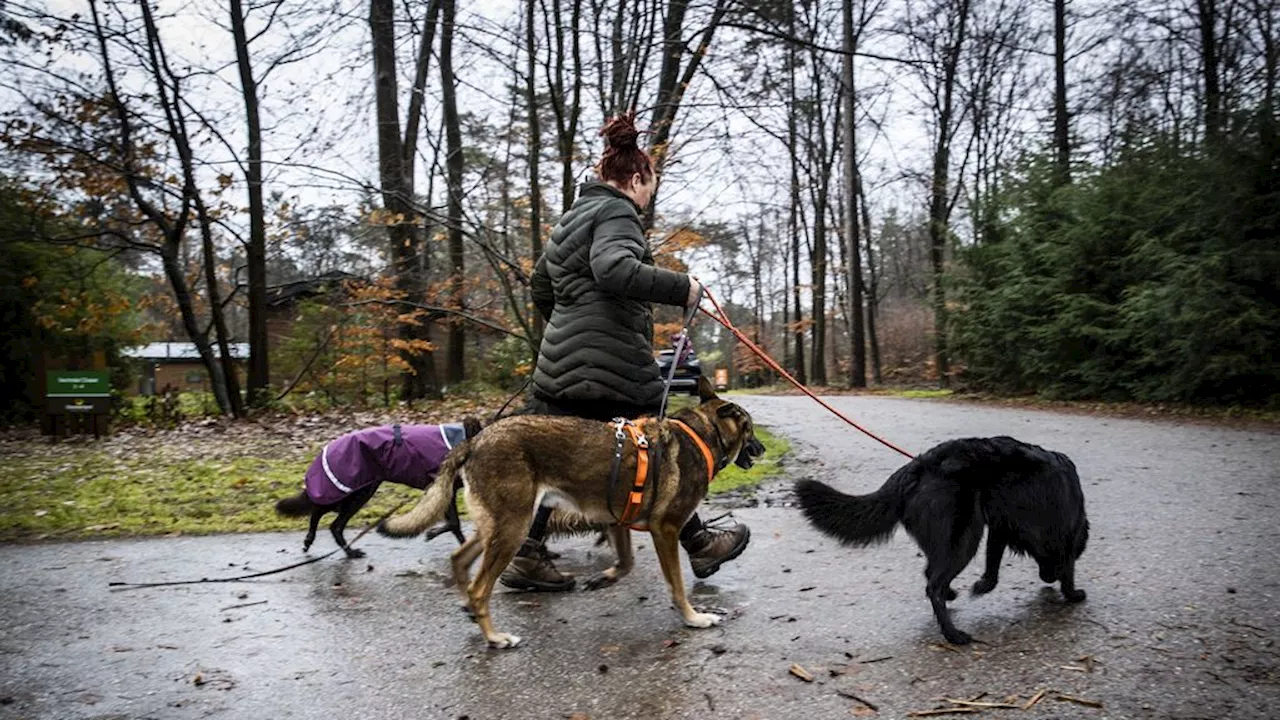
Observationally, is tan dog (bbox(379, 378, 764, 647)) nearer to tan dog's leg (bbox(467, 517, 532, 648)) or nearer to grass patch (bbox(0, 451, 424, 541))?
tan dog's leg (bbox(467, 517, 532, 648))

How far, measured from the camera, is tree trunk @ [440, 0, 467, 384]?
947 centimetres

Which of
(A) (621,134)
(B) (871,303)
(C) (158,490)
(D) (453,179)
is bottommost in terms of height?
(C) (158,490)

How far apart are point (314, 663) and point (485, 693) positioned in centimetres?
91

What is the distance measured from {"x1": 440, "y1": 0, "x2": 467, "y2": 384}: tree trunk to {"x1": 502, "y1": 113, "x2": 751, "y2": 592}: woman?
493cm

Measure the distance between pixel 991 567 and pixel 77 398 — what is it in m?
13.6

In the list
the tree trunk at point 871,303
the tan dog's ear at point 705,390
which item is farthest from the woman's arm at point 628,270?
the tree trunk at point 871,303

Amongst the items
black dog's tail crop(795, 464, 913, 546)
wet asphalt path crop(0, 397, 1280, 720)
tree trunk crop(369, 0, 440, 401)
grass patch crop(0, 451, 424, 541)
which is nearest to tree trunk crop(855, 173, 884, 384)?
tree trunk crop(369, 0, 440, 401)

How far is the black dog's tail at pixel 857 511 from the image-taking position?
357cm

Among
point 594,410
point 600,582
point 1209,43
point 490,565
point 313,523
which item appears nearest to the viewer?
point 490,565

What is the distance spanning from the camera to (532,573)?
4.32 meters

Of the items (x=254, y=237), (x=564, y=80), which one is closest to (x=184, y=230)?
(x=254, y=237)

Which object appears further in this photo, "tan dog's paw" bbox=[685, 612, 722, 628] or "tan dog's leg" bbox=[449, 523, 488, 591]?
"tan dog's leg" bbox=[449, 523, 488, 591]

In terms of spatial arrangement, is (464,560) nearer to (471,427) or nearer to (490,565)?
Answer: (490,565)

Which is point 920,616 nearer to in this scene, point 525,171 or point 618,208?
point 618,208
